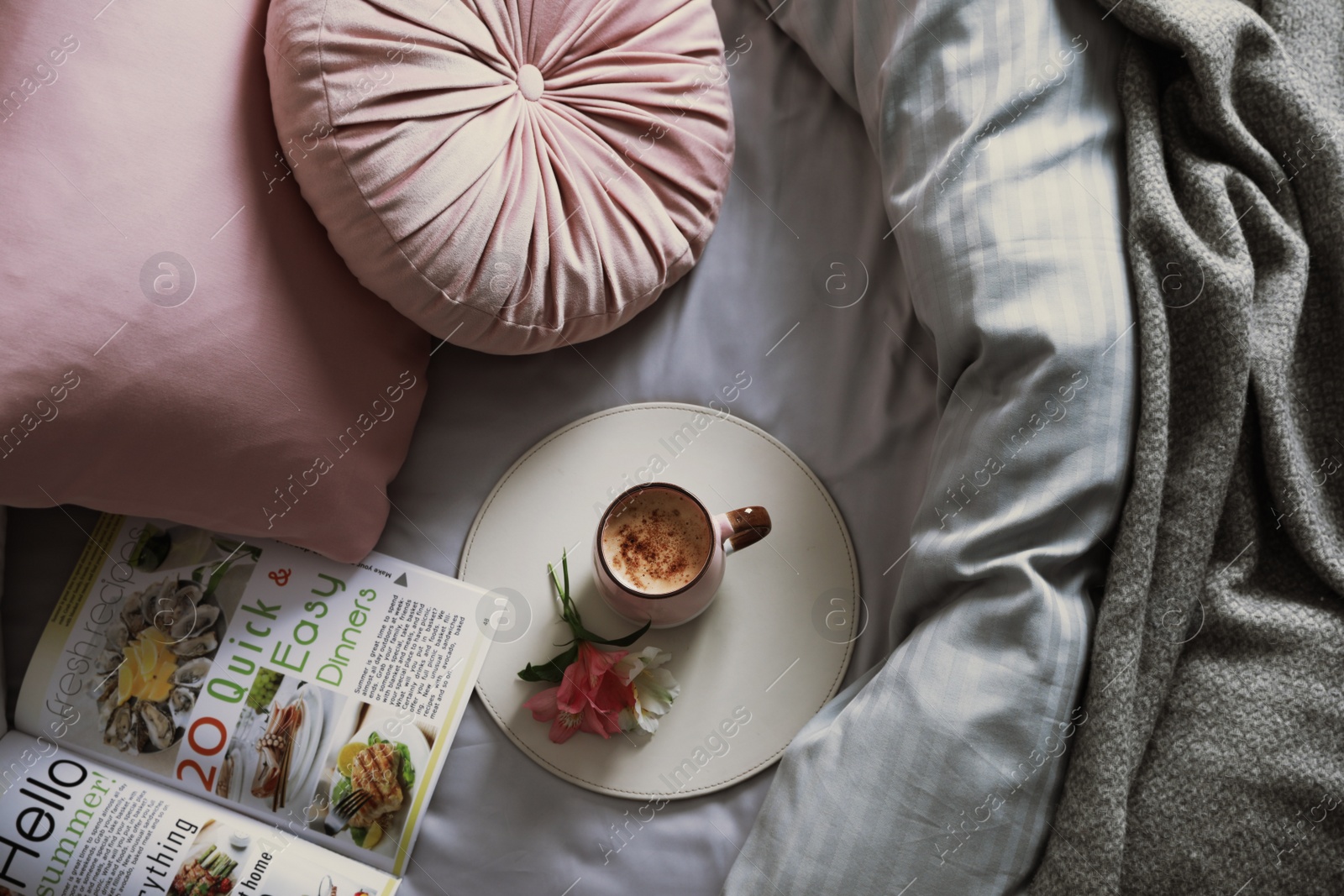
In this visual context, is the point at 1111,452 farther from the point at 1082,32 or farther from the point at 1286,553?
the point at 1082,32

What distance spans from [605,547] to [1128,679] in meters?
0.44

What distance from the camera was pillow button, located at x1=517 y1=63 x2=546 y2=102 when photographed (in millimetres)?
814

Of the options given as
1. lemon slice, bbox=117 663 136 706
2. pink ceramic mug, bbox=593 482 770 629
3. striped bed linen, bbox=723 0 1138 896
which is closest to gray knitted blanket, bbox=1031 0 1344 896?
striped bed linen, bbox=723 0 1138 896

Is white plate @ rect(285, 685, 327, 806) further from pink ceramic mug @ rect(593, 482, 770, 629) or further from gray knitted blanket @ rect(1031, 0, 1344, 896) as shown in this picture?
gray knitted blanket @ rect(1031, 0, 1344, 896)

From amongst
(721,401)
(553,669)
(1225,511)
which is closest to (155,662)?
(553,669)

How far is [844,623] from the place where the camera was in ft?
2.74

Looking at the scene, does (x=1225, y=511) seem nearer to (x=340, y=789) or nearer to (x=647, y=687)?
(x=647, y=687)

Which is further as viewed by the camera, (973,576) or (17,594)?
(17,594)

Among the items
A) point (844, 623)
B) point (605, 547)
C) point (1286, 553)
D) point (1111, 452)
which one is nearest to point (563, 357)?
point (605, 547)

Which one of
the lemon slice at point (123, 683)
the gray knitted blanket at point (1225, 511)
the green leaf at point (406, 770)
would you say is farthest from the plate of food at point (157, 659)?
the gray knitted blanket at point (1225, 511)

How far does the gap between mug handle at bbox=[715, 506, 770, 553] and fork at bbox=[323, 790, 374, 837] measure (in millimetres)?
430

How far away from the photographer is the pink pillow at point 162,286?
632 millimetres

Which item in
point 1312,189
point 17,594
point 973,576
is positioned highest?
point 1312,189

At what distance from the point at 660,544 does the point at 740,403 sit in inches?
7.9
